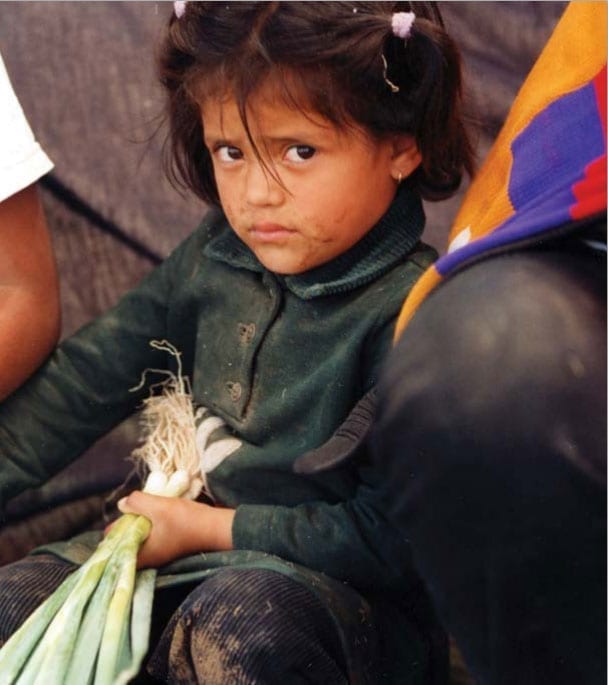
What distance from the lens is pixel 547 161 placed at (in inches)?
42.2

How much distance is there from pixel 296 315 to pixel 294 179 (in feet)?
0.59

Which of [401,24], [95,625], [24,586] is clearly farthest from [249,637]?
[401,24]

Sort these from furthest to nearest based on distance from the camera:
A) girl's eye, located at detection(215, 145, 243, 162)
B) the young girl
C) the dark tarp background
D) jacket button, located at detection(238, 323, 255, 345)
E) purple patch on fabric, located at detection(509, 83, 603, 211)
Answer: the dark tarp background
jacket button, located at detection(238, 323, 255, 345)
girl's eye, located at detection(215, 145, 243, 162)
the young girl
purple patch on fabric, located at detection(509, 83, 603, 211)

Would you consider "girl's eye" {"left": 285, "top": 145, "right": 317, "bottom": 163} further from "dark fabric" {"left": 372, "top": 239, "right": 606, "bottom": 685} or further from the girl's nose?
"dark fabric" {"left": 372, "top": 239, "right": 606, "bottom": 685}

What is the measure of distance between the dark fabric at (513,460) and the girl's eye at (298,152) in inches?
13.8

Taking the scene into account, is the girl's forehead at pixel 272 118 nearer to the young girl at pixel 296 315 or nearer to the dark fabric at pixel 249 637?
the young girl at pixel 296 315

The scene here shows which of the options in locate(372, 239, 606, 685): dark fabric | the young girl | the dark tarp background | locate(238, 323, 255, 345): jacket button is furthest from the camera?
the dark tarp background

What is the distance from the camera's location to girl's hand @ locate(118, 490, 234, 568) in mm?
1269

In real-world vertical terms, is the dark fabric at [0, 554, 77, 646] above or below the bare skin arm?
below

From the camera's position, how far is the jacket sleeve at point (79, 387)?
1.45 metres

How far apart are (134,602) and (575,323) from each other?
1.78 ft

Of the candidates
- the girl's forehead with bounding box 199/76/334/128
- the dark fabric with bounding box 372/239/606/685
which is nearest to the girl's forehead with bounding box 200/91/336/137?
the girl's forehead with bounding box 199/76/334/128

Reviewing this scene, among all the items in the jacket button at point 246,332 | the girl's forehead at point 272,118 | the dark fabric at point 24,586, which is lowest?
the dark fabric at point 24,586

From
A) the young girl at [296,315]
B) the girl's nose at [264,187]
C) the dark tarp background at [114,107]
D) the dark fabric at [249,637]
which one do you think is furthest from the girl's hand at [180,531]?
the dark tarp background at [114,107]
